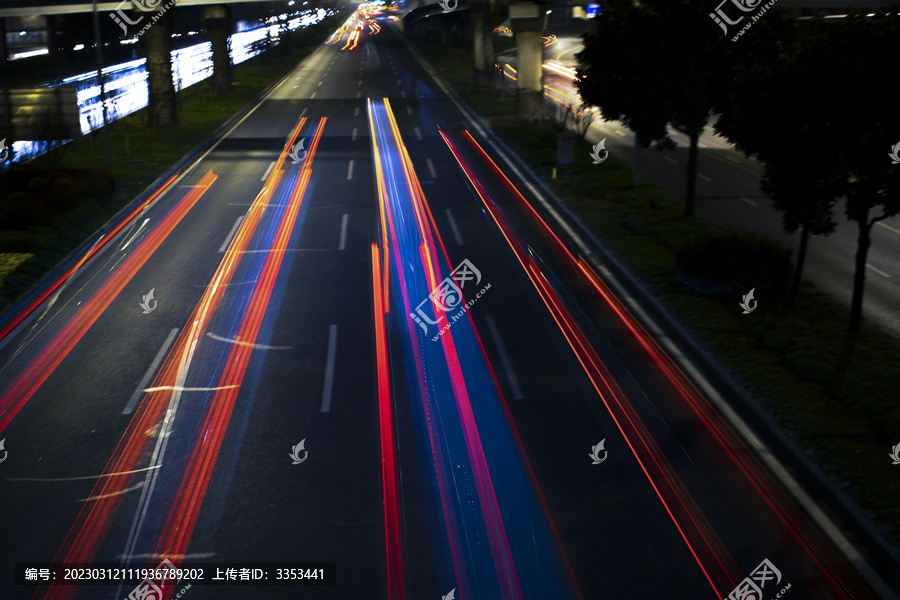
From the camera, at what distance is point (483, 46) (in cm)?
5041

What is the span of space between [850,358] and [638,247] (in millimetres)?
6892

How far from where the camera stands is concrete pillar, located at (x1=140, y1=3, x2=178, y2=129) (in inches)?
1439

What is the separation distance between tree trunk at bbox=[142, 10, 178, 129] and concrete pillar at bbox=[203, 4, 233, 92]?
11015mm

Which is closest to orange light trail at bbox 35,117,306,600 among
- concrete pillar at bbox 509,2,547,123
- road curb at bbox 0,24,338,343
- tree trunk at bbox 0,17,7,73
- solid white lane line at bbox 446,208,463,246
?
road curb at bbox 0,24,338,343

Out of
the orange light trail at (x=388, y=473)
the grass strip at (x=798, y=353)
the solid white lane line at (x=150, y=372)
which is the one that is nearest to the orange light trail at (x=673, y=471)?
the grass strip at (x=798, y=353)

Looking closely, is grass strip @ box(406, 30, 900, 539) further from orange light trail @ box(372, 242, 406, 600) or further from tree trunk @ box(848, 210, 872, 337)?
orange light trail @ box(372, 242, 406, 600)

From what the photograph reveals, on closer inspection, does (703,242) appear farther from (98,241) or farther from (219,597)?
(98,241)

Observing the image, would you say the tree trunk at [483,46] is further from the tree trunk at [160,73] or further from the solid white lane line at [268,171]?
the solid white lane line at [268,171]

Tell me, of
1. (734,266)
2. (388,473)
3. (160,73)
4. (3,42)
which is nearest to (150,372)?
(388,473)

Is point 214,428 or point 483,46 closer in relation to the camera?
point 214,428

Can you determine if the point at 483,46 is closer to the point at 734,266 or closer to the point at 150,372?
the point at 734,266

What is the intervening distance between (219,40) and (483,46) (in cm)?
1614

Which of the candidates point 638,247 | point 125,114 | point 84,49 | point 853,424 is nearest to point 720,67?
point 638,247

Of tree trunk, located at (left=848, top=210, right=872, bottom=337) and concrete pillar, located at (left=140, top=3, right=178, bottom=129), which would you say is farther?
concrete pillar, located at (left=140, top=3, right=178, bottom=129)
